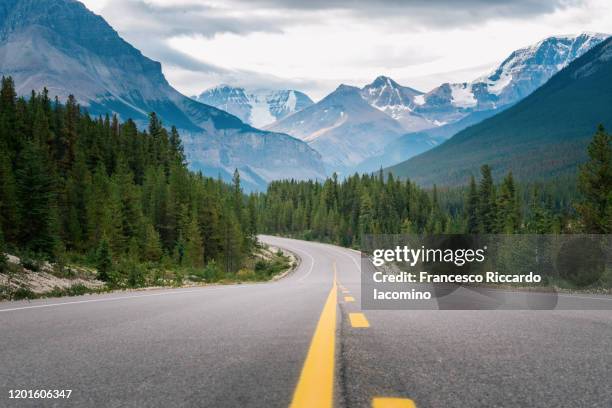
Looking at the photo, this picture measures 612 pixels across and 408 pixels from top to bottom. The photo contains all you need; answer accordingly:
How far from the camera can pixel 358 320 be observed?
648cm

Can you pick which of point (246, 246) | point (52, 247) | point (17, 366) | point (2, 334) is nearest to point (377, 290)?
point (2, 334)

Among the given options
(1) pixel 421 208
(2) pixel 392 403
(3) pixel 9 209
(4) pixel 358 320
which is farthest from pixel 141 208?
(1) pixel 421 208

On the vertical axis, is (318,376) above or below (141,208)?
below

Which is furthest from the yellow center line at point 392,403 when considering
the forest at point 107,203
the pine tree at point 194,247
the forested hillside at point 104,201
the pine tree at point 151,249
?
the pine tree at point 194,247

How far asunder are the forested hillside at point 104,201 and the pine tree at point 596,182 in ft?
96.4

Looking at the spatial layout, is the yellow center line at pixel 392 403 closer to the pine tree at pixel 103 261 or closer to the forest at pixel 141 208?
the forest at pixel 141 208

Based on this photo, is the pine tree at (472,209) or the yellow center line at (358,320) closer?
the yellow center line at (358,320)

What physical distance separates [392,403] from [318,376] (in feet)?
2.33

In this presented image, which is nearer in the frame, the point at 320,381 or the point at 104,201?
the point at 320,381

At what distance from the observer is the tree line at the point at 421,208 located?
39969 millimetres

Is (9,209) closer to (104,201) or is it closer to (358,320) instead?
(104,201)

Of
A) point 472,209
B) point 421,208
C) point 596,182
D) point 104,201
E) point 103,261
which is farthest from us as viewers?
point 421,208

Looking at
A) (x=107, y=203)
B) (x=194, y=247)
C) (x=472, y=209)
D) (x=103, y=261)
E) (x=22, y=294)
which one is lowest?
(x=194, y=247)

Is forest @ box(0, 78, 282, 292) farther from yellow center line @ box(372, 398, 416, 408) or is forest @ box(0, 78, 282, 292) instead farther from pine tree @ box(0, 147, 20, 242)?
yellow center line @ box(372, 398, 416, 408)
